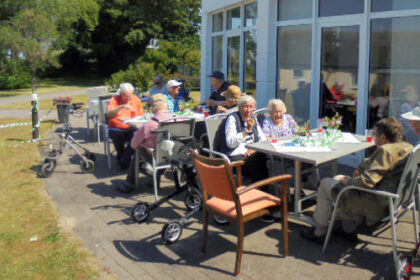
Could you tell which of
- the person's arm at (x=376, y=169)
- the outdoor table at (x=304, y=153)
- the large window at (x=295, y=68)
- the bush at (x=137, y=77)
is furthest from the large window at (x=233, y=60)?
the person's arm at (x=376, y=169)

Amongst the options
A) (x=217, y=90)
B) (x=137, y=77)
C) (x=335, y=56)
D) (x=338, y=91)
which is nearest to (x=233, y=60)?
(x=217, y=90)

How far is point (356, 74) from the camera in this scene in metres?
6.79

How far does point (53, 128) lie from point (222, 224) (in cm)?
822

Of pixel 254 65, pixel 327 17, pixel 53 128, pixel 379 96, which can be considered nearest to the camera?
pixel 379 96

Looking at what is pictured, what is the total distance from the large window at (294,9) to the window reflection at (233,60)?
2.25 meters

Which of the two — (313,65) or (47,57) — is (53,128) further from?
(47,57)

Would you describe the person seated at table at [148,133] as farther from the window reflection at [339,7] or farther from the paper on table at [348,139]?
the window reflection at [339,7]

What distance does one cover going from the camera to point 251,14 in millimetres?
9789

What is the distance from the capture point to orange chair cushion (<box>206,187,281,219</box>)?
3.75m

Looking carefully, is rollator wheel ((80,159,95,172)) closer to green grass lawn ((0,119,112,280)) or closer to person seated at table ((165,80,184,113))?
green grass lawn ((0,119,112,280))

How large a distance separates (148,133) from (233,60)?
5.69 metres

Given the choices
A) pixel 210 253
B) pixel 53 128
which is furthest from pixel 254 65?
pixel 210 253

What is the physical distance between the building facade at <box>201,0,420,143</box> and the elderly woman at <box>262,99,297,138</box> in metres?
1.73

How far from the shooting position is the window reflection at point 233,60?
34.9 feet
